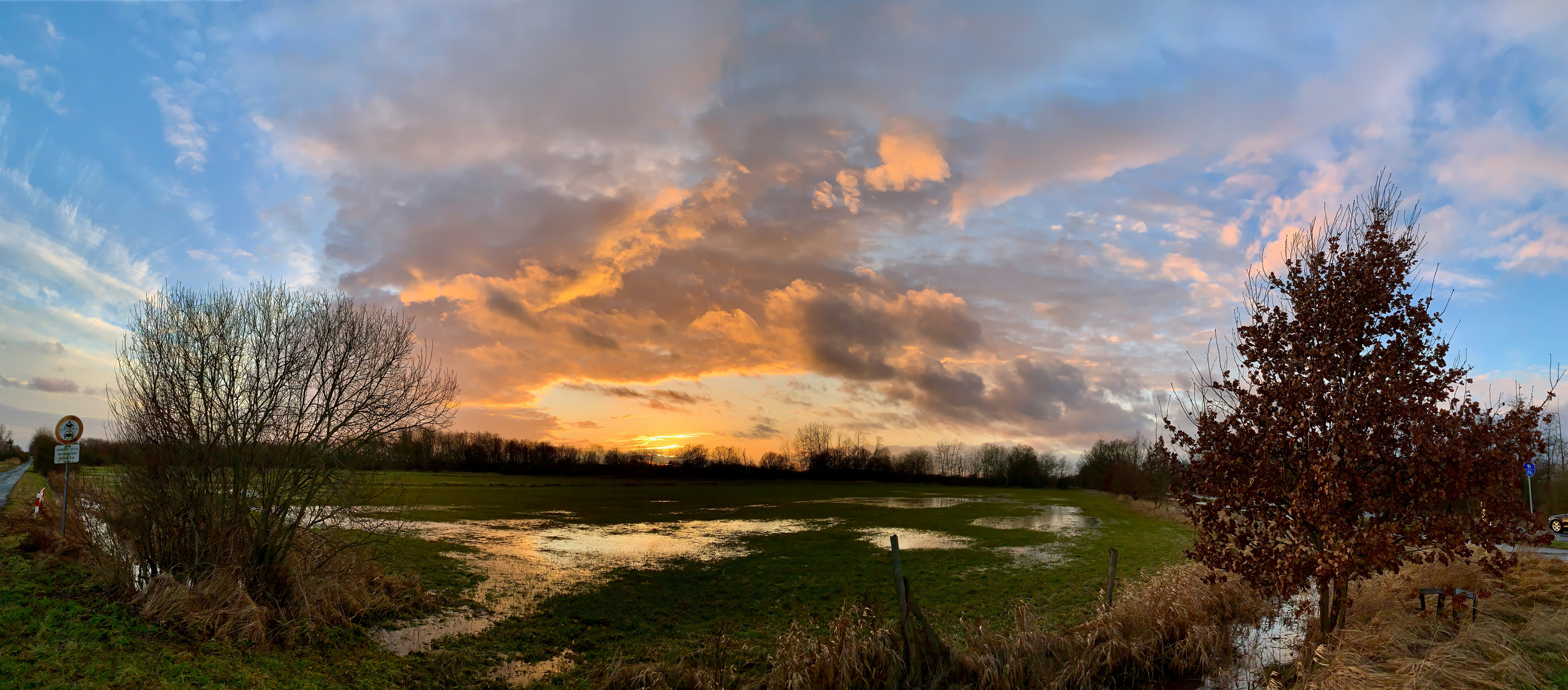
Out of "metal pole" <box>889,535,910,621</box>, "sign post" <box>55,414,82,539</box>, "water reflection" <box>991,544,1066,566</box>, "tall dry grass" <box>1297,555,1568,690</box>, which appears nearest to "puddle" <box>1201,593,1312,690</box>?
"tall dry grass" <box>1297,555,1568,690</box>

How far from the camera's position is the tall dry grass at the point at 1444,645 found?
8.55 meters

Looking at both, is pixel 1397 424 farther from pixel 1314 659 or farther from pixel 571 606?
pixel 571 606

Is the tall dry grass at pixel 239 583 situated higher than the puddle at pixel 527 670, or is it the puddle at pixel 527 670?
the tall dry grass at pixel 239 583

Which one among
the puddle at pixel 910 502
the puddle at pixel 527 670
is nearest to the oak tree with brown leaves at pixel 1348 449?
the puddle at pixel 527 670

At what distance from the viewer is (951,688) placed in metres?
10.8

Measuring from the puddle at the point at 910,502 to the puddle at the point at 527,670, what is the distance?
52.5m

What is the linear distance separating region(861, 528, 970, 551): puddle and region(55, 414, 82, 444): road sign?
29.6 metres

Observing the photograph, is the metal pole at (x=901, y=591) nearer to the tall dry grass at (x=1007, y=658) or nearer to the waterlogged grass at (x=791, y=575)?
the tall dry grass at (x=1007, y=658)

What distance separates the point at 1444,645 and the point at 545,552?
28.6 metres

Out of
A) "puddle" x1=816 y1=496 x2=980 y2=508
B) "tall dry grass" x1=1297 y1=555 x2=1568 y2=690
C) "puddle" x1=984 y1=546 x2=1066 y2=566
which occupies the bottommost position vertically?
"puddle" x1=816 y1=496 x2=980 y2=508

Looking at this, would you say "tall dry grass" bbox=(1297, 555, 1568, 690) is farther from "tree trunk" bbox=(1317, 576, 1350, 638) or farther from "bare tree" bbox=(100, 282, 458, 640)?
"bare tree" bbox=(100, 282, 458, 640)

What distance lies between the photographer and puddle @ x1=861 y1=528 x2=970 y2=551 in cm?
3462

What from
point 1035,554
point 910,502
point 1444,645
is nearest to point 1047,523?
point 1035,554

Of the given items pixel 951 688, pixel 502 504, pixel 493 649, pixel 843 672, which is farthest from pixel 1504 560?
pixel 502 504
